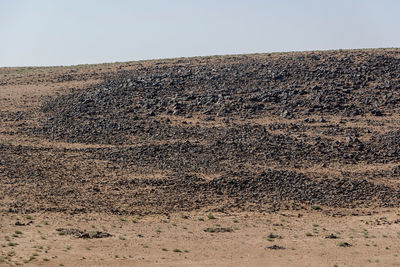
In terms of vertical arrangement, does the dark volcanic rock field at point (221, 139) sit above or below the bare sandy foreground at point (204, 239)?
above

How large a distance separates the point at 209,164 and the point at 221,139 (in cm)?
440

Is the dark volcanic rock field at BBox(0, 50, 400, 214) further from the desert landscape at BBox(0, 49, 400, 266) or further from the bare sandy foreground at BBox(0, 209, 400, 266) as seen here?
the bare sandy foreground at BBox(0, 209, 400, 266)

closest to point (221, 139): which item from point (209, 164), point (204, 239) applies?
point (209, 164)

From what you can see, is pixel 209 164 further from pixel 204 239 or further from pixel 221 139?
pixel 204 239

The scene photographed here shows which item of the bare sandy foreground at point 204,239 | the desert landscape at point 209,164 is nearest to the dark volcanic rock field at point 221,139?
the desert landscape at point 209,164

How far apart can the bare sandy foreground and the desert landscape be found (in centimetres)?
10

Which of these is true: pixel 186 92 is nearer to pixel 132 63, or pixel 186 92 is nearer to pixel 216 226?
pixel 132 63

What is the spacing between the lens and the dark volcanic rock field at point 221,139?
1524 inches

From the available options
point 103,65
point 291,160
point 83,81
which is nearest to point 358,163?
point 291,160

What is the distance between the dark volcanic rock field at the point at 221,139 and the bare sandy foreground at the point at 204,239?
72.4 inches

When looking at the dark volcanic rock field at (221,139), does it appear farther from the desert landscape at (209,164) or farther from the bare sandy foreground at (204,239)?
the bare sandy foreground at (204,239)

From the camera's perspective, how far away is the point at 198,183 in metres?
40.0

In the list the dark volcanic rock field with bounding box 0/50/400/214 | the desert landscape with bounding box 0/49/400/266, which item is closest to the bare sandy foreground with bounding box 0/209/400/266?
the desert landscape with bounding box 0/49/400/266

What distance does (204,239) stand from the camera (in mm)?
32656
